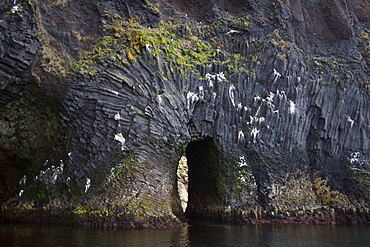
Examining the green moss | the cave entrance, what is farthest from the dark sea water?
the cave entrance

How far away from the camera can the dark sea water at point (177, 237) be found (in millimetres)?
13664

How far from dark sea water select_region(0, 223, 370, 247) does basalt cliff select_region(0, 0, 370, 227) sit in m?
1.81

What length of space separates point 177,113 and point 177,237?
27.4ft

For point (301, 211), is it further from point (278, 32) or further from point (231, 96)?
point (278, 32)

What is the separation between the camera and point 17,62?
63.8 ft

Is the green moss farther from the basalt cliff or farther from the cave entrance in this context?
the cave entrance

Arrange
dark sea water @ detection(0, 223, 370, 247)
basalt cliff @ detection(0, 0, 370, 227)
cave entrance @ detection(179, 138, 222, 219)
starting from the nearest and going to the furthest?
1. dark sea water @ detection(0, 223, 370, 247)
2. basalt cliff @ detection(0, 0, 370, 227)
3. cave entrance @ detection(179, 138, 222, 219)

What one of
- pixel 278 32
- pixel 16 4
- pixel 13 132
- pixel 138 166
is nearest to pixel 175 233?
pixel 138 166

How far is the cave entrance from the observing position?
23938mm

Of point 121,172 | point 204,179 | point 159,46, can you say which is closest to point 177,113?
point 159,46

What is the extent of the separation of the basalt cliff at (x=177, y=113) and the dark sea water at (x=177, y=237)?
181 cm

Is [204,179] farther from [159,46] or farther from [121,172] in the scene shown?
[159,46]

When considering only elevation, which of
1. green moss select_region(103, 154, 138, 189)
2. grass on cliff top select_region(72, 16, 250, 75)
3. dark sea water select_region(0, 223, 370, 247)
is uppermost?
grass on cliff top select_region(72, 16, 250, 75)

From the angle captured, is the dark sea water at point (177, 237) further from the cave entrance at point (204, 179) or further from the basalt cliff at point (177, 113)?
the cave entrance at point (204, 179)
